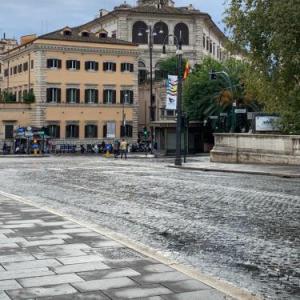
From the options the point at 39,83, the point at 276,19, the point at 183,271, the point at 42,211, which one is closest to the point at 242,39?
the point at 276,19

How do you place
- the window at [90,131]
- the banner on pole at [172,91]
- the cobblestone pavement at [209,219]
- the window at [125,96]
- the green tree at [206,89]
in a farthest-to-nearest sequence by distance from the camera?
the window at [125,96], the window at [90,131], the green tree at [206,89], the banner on pole at [172,91], the cobblestone pavement at [209,219]

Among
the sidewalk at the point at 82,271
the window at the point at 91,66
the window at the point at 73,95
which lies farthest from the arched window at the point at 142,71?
the sidewalk at the point at 82,271

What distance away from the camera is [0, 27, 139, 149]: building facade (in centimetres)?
7831

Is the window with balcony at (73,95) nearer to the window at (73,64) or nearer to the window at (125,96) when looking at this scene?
the window at (73,64)

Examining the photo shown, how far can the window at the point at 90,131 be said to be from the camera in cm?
8056

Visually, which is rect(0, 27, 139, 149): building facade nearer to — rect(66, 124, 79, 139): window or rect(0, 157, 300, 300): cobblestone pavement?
rect(66, 124, 79, 139): window

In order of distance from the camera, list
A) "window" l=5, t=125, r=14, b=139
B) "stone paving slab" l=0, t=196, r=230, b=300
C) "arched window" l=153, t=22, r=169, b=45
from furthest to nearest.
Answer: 1. "arched window" l=153, t=22, r=169, b=45
2. "window" l=5, t=125, r=14, b=139
3. "stone paving slab" l=0, t=196, r=230, b=300

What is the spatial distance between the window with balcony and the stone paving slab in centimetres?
6985

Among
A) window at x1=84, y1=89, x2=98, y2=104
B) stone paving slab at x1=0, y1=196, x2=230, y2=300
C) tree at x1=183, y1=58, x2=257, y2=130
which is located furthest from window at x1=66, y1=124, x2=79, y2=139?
stone paving slab at x1=0, y1=196, x2=230, y2=300

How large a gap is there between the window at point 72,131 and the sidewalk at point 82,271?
69.3 metres

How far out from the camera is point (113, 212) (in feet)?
46.7

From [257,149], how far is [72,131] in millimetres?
44779

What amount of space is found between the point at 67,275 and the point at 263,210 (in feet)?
26.9

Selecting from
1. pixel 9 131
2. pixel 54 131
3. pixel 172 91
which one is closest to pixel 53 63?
pixel 54 131
